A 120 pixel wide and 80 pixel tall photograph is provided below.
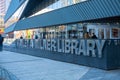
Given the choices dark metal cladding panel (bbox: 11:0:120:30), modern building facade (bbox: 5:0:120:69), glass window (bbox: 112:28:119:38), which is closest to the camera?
modern building facade (bbox: 5:0:120:69)

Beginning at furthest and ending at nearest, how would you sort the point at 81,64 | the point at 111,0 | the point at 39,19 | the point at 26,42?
the point at 39,19 → the point at 26,42 → the point at 111,0 → the point at 81,64

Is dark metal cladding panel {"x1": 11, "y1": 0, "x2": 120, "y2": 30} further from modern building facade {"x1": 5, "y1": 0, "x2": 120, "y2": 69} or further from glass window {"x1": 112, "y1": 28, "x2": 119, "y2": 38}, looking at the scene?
glass window {"x1": 112, "y1": 28, "x2": 119, "y2": 38}

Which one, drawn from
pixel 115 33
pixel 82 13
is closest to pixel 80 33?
pixel 82 13

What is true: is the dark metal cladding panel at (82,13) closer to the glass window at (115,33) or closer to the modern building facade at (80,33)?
the modern building facade at (80,33)

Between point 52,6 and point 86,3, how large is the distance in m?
10.1

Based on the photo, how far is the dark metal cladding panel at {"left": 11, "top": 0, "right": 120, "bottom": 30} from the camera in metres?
18.3

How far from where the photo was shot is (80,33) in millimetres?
25188

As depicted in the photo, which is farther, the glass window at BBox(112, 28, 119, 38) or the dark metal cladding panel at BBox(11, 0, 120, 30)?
the glass window at BBox(112, 28, 119, 38)

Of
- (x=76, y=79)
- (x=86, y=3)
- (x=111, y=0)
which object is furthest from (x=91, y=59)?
(x=86, y=3)

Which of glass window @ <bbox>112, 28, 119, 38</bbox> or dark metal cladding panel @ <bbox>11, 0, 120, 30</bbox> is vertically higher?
dark metal cladding panel @ <bbox>11, 0, 120, 30</bbox>

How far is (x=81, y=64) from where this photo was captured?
613 inches

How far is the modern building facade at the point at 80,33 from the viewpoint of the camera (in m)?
13.7

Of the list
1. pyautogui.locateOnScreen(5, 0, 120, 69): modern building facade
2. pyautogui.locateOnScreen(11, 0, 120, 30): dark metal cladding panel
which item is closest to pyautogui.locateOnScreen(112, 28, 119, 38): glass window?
pyautogui.locateOnScreen(5, 0, 120, 69): modern building facade

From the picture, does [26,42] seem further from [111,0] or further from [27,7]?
[27,7]
